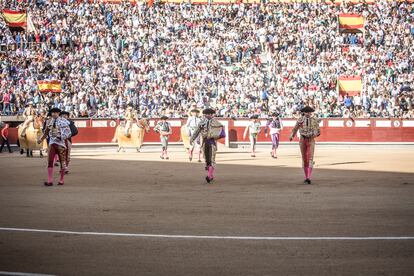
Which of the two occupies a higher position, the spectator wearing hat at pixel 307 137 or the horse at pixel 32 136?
the spectator wearing hat at pixel 307 137

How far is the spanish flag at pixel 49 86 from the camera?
3891 centimetres

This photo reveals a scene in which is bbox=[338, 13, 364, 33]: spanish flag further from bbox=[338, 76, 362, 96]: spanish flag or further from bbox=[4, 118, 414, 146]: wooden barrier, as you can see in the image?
bbox=[4, 118, 414, 146]: wooden barrier

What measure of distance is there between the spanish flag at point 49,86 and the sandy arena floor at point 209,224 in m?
18.2

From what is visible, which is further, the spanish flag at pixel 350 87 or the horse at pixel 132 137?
the spanish flag at pixel 350 87

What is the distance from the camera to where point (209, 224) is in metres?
11.5

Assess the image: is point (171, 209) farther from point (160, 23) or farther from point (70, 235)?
point (160, 23)

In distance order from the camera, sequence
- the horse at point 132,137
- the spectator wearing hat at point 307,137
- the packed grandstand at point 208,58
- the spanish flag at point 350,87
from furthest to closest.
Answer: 1. the spanish flag at point 350,87
2. the packed grandstand at point 208,58
3. the horse at point 132,137
4. the spectator wearing hat at point 307,137

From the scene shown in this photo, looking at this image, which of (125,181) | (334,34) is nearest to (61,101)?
(334,34)

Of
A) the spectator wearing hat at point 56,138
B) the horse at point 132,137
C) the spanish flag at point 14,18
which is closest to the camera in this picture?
the spectator wearing hat at point 56,138

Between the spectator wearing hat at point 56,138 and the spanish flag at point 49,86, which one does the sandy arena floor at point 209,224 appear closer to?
the spectator wearing hat at point 56,138

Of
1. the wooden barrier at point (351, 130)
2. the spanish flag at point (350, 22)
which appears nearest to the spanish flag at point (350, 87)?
the wooden barrier at point (351, 130)

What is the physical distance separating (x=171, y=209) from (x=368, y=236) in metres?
4.05

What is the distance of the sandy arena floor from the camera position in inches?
335

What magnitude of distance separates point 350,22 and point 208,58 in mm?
7964
